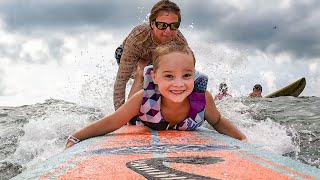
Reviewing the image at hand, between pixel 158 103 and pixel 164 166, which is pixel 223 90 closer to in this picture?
pixel 158 103

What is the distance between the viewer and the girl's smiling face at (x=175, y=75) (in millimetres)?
3127

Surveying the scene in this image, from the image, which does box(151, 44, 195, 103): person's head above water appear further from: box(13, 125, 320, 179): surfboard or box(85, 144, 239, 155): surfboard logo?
box(85, 144, 239, 155): surfboard logo

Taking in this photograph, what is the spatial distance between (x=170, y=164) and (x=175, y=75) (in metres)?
1.30

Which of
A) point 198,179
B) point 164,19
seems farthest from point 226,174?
point 164,19

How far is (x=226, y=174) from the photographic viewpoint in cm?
172

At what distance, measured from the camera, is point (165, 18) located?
4520 millimetres

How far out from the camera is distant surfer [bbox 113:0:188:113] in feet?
14.9

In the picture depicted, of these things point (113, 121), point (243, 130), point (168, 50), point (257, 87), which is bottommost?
point (243, 130)

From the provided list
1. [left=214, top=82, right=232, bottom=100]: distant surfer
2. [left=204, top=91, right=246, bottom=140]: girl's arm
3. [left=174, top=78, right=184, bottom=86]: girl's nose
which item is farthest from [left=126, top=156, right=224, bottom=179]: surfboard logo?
[left=214, top=82, right=232, bottom=100]: distant surfer

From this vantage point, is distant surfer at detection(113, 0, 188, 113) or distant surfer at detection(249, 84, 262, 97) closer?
distant surfer at detection(113, 0, 188, 113)

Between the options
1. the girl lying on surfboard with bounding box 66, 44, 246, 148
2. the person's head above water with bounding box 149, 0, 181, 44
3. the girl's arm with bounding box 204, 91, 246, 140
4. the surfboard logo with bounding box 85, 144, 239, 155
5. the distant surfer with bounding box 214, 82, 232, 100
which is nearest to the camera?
the surfboard logo with bounding box 85, 144, 239, 155

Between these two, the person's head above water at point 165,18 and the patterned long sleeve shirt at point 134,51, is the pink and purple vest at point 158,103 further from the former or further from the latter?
the patterned long sleeve shirt at point 134,51

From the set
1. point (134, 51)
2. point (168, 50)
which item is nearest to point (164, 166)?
point (168, 50)

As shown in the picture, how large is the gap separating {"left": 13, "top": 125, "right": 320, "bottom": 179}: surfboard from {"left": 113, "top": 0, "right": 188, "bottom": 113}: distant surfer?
6.30 ft
